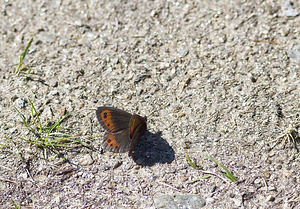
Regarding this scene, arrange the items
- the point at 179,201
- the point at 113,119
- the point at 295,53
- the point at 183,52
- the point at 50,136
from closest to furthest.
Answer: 1. the point at 179,201
2. the point at 113,119
3. the point at 50,136
4. the point at 295,53
5. the point at 183,52

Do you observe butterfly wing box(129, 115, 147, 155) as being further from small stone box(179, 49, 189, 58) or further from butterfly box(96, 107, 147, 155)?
small stone box(179, 49, 189, 58)

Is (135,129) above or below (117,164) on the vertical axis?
above

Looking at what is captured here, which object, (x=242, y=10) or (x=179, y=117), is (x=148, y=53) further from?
(x=242, y=10)

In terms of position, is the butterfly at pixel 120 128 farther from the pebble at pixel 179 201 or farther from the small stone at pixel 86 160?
the pebble at pixel 179 201

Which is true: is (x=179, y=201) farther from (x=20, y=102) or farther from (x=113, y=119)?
(x=20, y=102)

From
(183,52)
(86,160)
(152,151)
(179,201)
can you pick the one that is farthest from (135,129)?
(183,52)

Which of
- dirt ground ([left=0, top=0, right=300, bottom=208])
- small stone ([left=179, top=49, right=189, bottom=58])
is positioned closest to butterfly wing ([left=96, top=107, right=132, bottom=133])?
dirt ground ([left=0, top=0, right=300, bottom=208])

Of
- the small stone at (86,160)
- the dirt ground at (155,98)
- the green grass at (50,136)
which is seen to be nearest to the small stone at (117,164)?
the dirt ground at (155,98)
